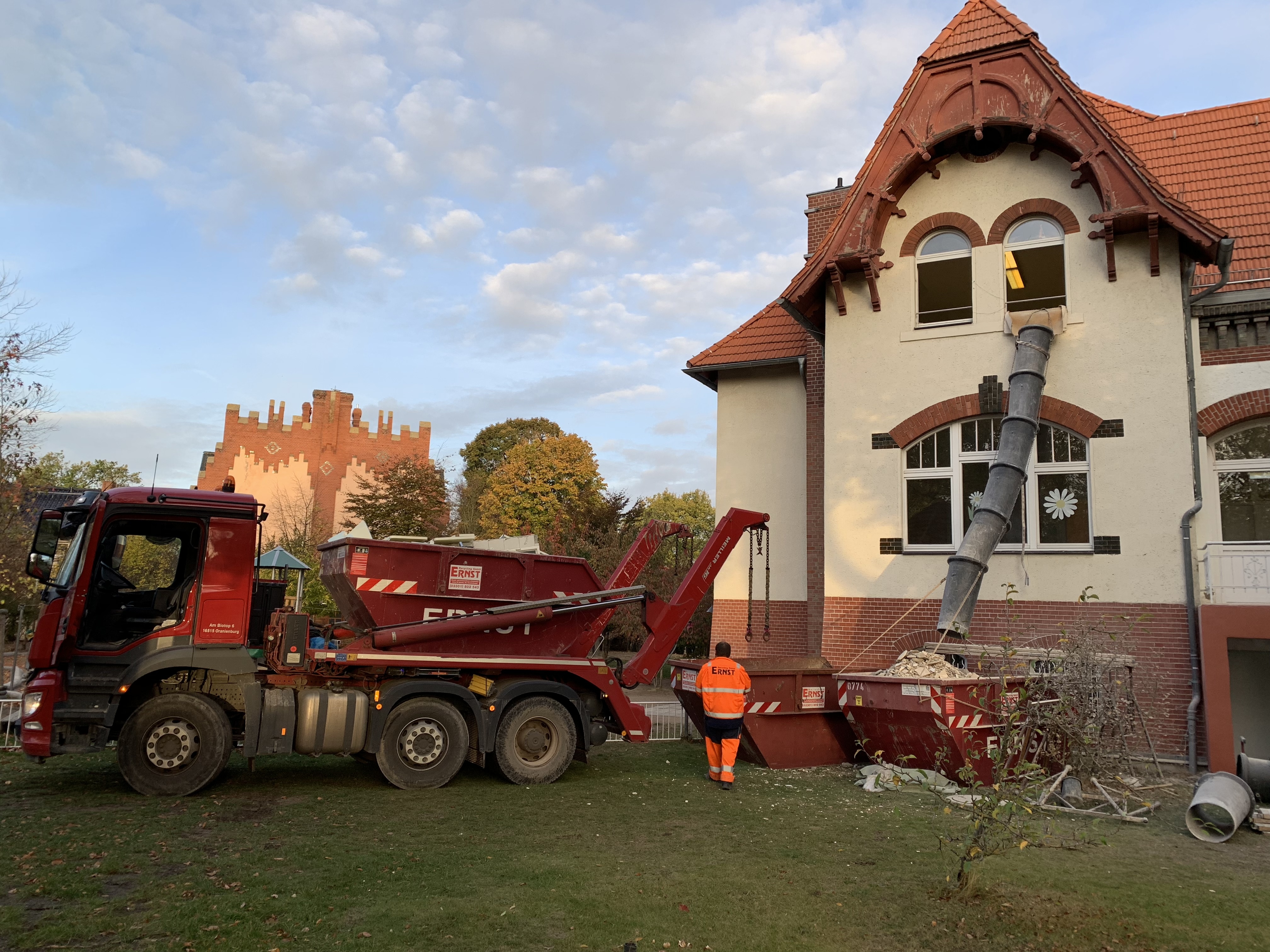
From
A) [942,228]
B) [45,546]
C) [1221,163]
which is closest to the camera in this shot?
[45,546]

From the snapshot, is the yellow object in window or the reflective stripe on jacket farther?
the yellow object in window

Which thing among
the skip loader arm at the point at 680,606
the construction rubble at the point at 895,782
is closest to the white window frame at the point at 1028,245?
the skip loader arm at the point at 680,606

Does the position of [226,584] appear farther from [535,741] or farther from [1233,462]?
[1233,462]

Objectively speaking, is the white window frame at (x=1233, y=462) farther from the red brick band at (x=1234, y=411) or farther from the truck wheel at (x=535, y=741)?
the truck wheel at (x=535, y=741)

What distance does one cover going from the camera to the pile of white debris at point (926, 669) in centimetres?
1026

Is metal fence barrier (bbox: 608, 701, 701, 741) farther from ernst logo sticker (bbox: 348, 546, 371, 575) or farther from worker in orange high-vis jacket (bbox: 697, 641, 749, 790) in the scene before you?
ernst logo sticker (bbox: 348, 546, 371, 575)

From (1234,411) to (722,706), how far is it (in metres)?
8.42

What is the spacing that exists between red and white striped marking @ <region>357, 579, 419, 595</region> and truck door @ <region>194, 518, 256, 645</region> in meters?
1.10

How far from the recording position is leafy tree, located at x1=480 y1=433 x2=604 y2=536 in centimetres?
4391

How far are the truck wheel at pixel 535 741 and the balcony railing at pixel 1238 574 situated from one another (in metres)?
8.54

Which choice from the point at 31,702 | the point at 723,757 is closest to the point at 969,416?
the point at 723,757

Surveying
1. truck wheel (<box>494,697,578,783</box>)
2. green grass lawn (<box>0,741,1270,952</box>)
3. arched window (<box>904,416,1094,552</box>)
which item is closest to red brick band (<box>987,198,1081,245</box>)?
arched window (<box>904,416,1094,552</box>)

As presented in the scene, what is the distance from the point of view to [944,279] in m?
14.4

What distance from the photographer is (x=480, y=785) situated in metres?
9.70
